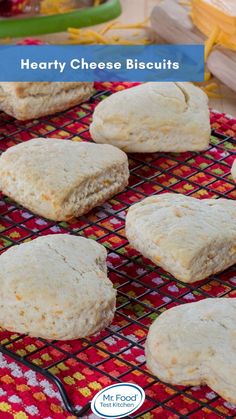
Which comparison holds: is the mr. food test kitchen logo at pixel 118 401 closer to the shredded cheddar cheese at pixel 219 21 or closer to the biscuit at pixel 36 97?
the biscuit at pixel 36 97

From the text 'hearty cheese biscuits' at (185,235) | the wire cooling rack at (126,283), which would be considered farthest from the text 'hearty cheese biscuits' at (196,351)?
the text 'hearty cheese biscuits' at (185,235)

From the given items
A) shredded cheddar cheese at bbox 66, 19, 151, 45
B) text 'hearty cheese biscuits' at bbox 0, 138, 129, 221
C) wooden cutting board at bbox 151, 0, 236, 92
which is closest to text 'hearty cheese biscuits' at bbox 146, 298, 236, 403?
text 'hearty cheese biscuits' at bbox 0, 138, 129, 221

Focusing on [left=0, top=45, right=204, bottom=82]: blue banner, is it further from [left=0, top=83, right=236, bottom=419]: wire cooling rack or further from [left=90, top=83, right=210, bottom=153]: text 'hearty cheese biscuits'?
[left=90, top=83, right=210, bottom=153]: text 'hearty cheese biscuits'

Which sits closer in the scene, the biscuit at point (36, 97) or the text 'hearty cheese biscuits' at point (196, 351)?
the text 'hearty cheese biscuits' at point (196, 351)

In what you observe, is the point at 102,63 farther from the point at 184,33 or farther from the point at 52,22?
the point at 52,22

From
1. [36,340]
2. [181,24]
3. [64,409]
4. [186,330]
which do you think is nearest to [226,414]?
[186,330]

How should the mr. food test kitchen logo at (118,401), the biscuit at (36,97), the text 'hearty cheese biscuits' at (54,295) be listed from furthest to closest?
the biscuit at (36,97) < the text 'hearty cheese biscuits' at (54,295) < the mr. food test kitchen logo at (118,401)

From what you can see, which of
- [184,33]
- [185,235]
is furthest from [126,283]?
[184,33]
